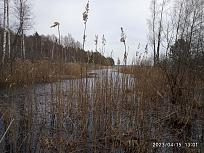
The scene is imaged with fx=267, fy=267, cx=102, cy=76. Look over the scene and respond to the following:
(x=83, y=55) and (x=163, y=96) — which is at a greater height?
(x=83, y=55)

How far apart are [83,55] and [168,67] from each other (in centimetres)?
265

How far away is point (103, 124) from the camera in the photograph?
4.55m

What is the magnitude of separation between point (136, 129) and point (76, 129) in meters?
1.03

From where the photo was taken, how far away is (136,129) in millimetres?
4406

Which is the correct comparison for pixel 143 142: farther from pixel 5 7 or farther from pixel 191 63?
pixel 5 7

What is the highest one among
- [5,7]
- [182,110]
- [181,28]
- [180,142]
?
[5,7]

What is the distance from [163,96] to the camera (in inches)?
255

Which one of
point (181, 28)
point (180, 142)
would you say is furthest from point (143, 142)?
point (181, 28)

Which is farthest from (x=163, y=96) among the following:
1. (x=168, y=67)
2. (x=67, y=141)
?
(x=67, y=141)

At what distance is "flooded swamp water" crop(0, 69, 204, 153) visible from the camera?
4.07 meters

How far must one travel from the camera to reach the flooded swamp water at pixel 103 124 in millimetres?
4074

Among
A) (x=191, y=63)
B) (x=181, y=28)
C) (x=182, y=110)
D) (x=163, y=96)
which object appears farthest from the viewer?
(x=181, y=28)

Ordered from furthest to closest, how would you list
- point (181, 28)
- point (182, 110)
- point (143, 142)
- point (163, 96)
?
point (181, 28), point (163, 96), point (182, 110), point (143, 142)

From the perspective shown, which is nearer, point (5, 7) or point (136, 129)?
point (136, 129)
